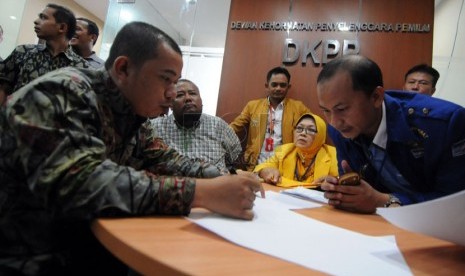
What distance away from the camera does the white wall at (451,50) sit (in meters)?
3.31

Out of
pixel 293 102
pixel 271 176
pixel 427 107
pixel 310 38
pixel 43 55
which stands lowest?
pixel 271 176

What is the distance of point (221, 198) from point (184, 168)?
15.7 inches

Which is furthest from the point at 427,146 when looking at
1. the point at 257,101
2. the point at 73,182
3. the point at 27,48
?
the point at 27,48

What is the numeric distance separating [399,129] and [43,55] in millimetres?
2550

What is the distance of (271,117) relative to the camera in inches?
127

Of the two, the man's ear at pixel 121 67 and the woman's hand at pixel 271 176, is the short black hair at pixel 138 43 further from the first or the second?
the woman's hand at pixel 271 176

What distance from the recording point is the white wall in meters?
3.31

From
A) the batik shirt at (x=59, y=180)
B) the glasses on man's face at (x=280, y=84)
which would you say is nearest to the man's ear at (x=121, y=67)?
the batik shirt at (x=59, y=180)

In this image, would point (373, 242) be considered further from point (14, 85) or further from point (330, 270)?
point (14, 85)

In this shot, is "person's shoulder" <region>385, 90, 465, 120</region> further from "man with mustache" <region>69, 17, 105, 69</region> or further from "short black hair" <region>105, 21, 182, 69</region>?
"man with mustache" <region>69, 17, 105, 69</region>

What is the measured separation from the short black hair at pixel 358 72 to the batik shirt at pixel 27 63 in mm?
2133

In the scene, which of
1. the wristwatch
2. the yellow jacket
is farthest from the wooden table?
the yellow jacket

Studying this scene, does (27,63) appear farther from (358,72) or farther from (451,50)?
(451,50)

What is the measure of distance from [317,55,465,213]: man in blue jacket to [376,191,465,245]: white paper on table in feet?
1.73
